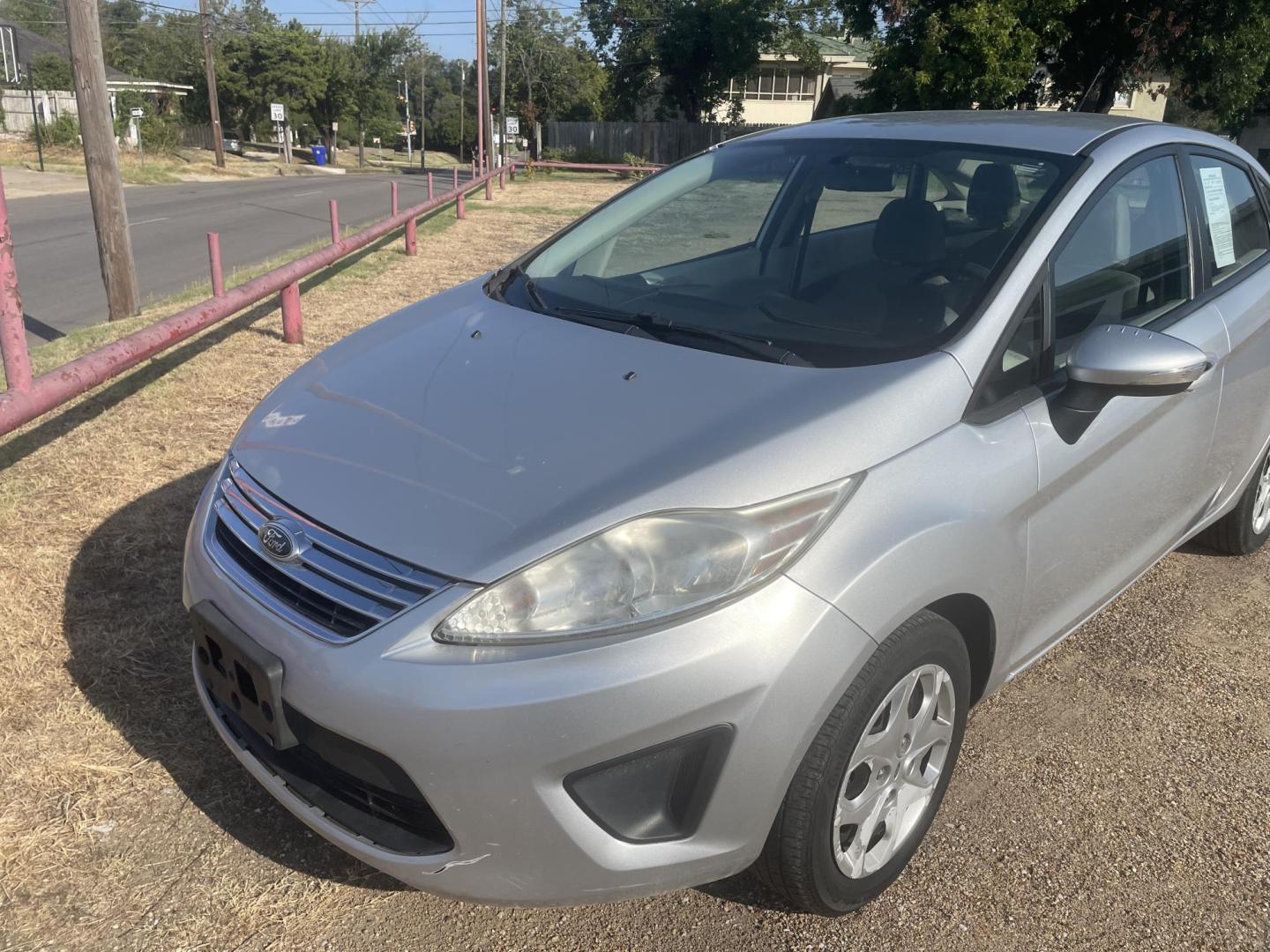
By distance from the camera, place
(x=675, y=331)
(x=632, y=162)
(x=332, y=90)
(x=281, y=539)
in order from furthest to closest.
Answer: (x=332, y=90), (x=632, y=162), (x=675, y=331), (x=281, y=539)

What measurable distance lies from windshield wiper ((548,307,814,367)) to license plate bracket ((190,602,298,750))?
1.27 metres

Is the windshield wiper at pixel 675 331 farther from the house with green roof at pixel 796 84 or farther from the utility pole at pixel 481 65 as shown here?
the house with green roof at pixel 796 84

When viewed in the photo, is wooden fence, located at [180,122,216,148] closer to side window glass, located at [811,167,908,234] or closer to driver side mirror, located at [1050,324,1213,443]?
side window glass, located at [811,167,908,234]

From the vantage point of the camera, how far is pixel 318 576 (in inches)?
81.7

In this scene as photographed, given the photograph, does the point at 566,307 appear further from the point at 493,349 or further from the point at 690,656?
the point at 690,656

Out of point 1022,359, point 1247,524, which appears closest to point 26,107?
point 1247,524

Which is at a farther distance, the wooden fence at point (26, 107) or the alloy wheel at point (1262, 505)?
the wooden fence at point (26, 107)

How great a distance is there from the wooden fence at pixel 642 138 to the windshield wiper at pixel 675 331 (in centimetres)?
4301

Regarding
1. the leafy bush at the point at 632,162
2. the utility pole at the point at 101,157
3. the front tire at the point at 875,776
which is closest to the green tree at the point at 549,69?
the leafy bush at the point at 632,162

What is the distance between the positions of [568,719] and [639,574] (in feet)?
1.02

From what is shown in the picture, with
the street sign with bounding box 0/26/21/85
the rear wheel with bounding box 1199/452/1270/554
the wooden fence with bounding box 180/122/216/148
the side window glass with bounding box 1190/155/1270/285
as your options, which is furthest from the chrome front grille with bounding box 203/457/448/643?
the wooden fence with bounding box 180/122/216/148

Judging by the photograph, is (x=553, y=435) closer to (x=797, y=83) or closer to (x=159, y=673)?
(x=159, y=673)

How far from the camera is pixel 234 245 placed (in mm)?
15047

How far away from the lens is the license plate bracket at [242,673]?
203 centimetres
